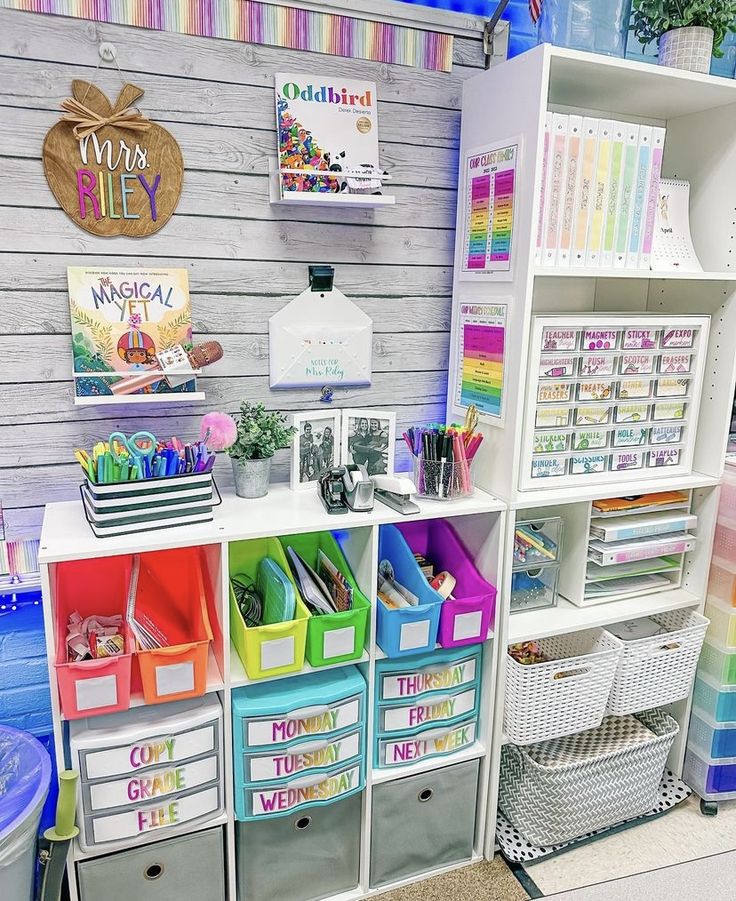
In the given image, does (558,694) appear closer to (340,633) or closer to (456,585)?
(456,585)

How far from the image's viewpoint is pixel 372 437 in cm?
201

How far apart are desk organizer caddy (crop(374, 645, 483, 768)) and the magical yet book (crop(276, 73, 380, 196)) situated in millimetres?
1181

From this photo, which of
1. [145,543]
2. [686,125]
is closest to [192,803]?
[145,543]

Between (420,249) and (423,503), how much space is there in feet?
2.28

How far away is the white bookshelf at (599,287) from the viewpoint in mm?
1761

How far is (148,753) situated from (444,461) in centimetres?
94

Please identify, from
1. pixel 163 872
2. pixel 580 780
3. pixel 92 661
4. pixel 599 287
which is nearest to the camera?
pixel 92 661

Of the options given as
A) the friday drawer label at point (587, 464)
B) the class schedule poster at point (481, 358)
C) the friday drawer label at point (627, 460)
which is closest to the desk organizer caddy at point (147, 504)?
the class schedule poster at point (481, 358)

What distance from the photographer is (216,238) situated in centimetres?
184

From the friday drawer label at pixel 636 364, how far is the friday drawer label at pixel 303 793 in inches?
48.3

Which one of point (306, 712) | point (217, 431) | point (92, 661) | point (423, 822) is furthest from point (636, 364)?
point (92, 661)

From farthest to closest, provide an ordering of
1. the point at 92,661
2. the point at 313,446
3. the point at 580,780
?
the point at 580,780, the point at 313,446, the point at 92,661

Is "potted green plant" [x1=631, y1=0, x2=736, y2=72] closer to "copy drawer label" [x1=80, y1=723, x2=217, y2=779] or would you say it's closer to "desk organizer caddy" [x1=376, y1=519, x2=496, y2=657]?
"desk organizer caddy" [x1=376, y1=519, x2=496, y2=657]

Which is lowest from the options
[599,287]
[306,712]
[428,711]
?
[428,711]
